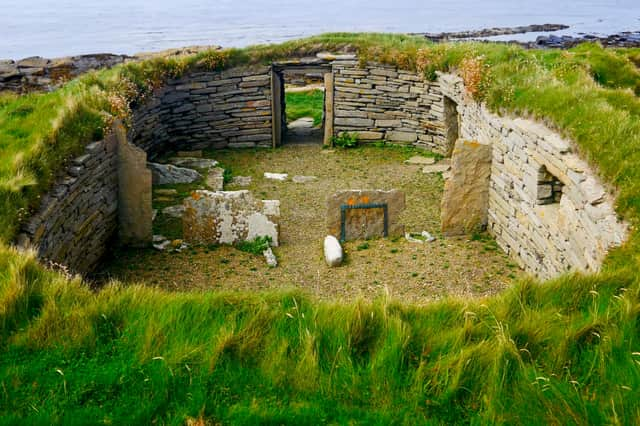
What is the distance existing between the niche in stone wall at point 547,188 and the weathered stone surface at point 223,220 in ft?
13.0

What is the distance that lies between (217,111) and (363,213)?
22.5ft

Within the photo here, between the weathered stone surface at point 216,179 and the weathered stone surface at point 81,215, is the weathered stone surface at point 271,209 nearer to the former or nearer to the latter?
the weathered stone surface at point 81,215

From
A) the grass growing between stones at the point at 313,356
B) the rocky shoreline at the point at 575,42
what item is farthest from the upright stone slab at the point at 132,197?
the rocky shoreline at the point at 575,42

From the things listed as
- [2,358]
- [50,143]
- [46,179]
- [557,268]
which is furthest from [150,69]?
[2,358]

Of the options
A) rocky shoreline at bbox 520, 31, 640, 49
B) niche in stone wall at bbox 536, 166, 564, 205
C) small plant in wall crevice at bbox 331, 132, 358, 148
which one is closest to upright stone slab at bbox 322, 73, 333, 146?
small plant in wall crevice at bbox 331, 132, 358, 148

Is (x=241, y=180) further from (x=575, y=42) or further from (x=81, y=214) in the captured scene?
(x=575, y=42)

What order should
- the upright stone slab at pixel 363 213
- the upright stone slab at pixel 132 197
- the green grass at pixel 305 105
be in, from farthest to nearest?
1. the green grass at pixel 305 105
2. the upright stone slab at pixel 363 213
3. the upright stone slab at pixel 132 197

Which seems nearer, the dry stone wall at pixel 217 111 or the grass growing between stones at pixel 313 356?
the grass growing between stones at pixel 313 356

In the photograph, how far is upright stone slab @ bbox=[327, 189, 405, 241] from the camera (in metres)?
9.66

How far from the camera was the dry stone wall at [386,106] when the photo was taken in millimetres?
14656

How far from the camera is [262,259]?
920cm

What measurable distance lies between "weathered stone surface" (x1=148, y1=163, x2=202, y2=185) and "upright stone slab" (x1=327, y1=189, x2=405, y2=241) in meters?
4.29

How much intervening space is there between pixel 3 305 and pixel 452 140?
11.6 m

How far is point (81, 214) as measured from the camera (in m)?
8.17
